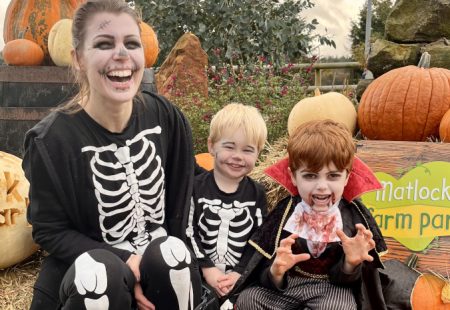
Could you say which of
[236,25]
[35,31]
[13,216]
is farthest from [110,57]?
[236,25]

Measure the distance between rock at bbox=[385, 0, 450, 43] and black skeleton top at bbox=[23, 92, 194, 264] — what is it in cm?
303

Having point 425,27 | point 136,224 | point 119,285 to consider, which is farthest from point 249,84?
point 119,285

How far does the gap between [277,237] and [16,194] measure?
1340 millimetres

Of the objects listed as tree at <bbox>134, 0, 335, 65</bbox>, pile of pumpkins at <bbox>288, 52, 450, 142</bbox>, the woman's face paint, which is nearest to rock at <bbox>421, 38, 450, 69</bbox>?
pile of pumpkins at <bbox>288, 52, 450, 142</bbox>

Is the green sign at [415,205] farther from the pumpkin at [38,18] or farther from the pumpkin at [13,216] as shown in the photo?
the pumpkin at [38,18]

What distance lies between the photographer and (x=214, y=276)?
7.84 ft

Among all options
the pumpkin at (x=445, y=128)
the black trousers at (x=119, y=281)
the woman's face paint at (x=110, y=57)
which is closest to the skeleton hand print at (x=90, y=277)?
the black trousers at (x=119, y=281)

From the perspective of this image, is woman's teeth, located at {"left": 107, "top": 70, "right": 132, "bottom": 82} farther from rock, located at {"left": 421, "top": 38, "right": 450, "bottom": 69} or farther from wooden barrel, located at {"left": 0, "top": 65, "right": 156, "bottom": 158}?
rock, located at {"left": 421, "top": 38, "right": 450, "bottom": 69}

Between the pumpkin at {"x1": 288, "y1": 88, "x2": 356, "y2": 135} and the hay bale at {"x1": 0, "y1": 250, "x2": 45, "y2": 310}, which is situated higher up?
the pumpkin at {"x1": 288, "y1": 88, "x2": 356, "y2": 135}

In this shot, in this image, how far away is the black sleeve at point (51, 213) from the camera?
2053mm

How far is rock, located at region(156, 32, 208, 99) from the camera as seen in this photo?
22.9 ft

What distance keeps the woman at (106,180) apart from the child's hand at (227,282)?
1.07 ft

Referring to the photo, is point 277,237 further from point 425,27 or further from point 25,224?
point 425,27

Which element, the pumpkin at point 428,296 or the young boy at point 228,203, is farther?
the pumpkin at point 428,296
